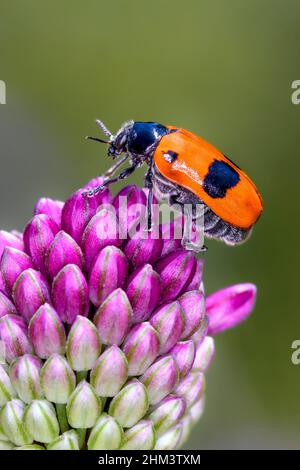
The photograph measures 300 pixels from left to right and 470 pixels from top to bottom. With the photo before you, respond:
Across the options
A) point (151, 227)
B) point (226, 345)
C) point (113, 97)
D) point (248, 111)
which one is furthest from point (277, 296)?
point (151, 227)

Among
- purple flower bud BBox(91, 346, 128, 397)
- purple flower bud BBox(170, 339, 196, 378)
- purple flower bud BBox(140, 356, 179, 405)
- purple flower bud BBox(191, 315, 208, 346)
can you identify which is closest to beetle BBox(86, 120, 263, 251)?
purple flower bud BBox(191, 315, 208, 346)

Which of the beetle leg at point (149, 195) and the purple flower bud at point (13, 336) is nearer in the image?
the purple flower bud at point (13, 336)

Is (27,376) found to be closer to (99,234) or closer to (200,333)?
(99,234)

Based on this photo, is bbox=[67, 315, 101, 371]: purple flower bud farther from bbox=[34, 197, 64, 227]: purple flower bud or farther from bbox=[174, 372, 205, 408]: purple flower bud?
bbox=[34, 197, 64, 227]: purple flower bud

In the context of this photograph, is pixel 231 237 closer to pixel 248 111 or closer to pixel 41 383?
pixel 41 383

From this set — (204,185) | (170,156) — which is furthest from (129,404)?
(170,156)

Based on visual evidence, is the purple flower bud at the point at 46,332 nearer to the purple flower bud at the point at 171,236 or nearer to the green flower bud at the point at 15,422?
the green flower bud at the point at 15,422

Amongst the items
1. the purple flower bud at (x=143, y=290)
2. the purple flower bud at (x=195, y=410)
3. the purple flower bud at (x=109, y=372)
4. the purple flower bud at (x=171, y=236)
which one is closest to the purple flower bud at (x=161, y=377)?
the purple flower bud at (x=109, y=372)
